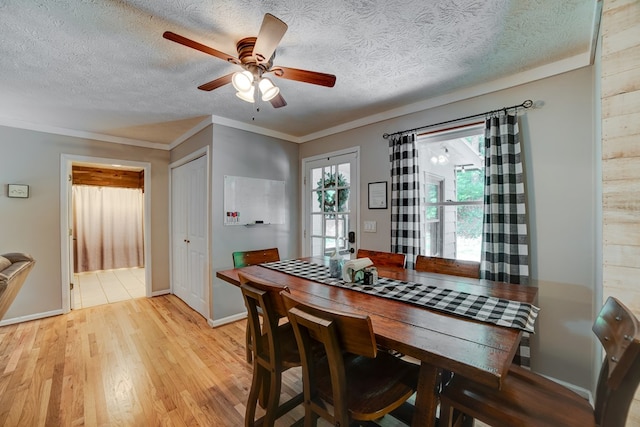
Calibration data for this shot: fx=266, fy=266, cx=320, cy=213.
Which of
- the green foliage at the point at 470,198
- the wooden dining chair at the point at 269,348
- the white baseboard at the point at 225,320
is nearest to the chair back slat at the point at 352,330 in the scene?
the wooden dining chair at the point at 269,348

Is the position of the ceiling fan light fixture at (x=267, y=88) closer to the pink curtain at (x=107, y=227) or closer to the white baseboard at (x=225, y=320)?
the white baseboard at (x=225, y=320)

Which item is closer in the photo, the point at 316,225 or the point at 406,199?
the point at 406,199

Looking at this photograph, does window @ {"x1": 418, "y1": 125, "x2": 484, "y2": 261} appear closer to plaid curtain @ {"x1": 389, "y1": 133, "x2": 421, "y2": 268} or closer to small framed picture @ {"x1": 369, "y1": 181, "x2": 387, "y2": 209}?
plaid curtain @ {"x1": 389, "y1": 133, "x2": 421, "y2": 268}

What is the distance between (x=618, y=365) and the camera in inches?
30.9

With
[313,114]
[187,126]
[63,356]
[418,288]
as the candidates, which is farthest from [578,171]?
[63,356]

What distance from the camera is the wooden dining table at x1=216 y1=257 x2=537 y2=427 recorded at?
854mm

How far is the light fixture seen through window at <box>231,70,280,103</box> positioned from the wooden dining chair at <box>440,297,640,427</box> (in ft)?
5.79

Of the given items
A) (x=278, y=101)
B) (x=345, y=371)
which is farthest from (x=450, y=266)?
(x=278, y=101)

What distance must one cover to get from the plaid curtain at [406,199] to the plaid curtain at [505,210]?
0.60 m

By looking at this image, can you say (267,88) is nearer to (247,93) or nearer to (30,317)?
(247,93)

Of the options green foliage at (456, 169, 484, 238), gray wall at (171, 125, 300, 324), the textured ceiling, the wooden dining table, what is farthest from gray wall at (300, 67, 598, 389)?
gray wall at (171, 125, 300, 324)

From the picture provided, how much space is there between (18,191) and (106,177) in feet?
9.08

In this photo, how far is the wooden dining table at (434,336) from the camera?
2.80ft

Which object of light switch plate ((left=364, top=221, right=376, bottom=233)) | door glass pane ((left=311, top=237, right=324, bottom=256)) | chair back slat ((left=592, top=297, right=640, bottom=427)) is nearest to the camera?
chair back slat ((left=592, top=297, right=640, bottom=427))
